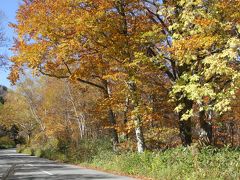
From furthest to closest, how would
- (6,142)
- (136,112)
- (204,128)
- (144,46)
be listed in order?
(6,142)
(204,128)
(144,46)
(136,112)

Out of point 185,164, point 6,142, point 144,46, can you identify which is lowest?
point 185,164

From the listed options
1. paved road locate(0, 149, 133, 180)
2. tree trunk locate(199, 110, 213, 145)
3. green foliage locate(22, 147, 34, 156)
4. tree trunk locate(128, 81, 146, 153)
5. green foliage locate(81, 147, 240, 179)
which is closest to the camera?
green foliage locate(81, 147, 240, 179)

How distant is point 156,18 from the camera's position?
69.6 feet

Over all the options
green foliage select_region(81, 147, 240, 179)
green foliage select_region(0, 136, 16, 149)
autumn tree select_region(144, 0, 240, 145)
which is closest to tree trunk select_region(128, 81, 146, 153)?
green foliage select_region(81, 147, 240, 179)

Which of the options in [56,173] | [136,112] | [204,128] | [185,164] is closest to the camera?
[185,164]

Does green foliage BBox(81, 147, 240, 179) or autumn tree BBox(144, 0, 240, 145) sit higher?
autumn tree BBox(144, 0, 240, 145)

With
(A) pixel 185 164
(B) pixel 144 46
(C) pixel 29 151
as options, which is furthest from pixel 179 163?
(C) pixel 29 151

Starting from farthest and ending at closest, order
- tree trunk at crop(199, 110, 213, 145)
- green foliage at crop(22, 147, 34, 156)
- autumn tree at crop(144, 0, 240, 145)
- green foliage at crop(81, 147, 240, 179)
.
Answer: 1. green foliage at crop(22, 147, 34, 156)
2. tree trunk at crop(199, 110, 213, 145)
3. autumn tree at crop(144, 0, 240, 145)
4. green foliage at crop(81, 147, 240, 179)

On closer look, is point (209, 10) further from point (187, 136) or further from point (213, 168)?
point (187, 136)

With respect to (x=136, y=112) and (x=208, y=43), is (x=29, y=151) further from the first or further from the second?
(x=208, y=43)

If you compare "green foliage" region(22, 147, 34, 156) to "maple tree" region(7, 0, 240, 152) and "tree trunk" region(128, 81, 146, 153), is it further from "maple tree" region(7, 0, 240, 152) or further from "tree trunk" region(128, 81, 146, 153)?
"tree trunk" region(128, 81, 146, 153)

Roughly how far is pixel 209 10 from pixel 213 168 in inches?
240

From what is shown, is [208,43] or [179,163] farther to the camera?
[179,163]

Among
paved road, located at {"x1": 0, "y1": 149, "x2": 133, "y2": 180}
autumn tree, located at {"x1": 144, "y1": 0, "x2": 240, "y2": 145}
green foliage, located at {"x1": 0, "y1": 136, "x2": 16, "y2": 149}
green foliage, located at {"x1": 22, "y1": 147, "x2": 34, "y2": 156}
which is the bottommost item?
paved road, located at {"x1": 0, "y1": 149, "x2": 133, "y2": 180}
